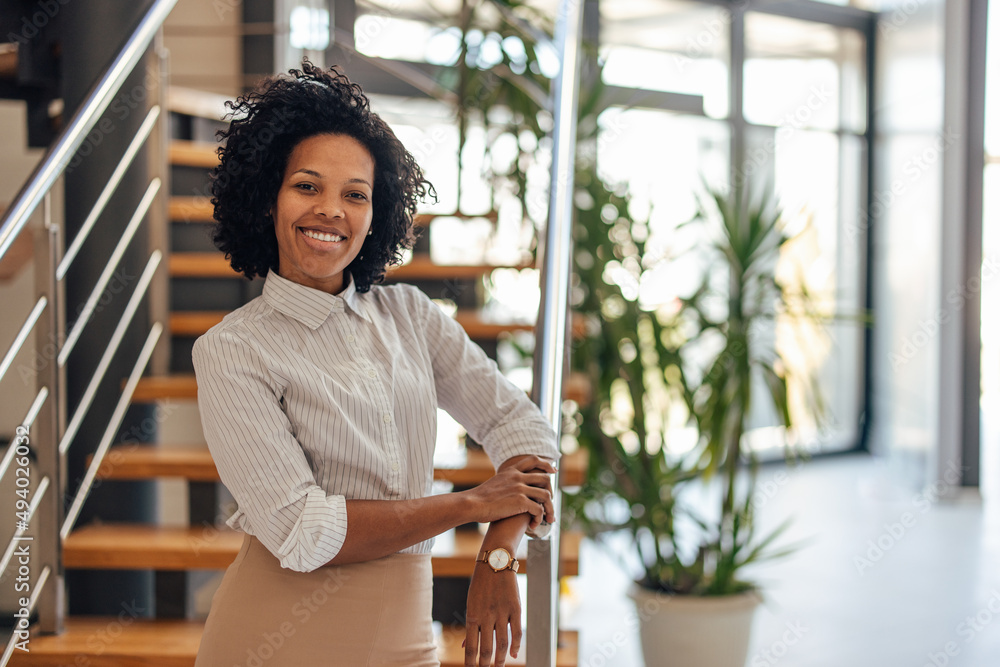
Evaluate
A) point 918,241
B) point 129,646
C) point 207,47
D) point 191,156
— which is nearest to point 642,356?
point 191,156

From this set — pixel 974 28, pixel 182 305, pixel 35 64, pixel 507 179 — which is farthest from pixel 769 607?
pixel 974 28

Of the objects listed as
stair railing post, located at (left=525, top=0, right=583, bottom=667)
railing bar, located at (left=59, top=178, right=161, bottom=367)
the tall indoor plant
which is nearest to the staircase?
railing bar, located at (left=59, top=178, right=161, bottom=367)

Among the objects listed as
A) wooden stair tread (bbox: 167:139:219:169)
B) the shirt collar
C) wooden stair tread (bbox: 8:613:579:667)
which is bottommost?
wooden stair tread (bbox: 8:613:579:667)

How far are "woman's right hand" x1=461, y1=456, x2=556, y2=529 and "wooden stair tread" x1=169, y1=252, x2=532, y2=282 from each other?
55.1 inches

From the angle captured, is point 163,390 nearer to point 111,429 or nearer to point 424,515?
point 111,429

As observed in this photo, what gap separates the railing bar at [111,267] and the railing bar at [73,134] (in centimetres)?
46

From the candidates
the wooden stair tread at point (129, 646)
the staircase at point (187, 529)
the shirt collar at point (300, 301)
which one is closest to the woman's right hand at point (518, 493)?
the shirt collar at point (300, 301)

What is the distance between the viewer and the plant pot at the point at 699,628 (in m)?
2.77

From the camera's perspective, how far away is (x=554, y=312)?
160 centimetres

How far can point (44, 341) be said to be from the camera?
6.08ft

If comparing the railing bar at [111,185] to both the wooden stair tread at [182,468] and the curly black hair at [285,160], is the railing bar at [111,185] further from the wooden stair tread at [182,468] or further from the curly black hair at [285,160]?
the curly black hair at [285,160]

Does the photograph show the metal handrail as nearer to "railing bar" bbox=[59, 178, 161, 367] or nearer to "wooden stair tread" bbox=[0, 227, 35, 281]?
"railing bar" bbox=[59, 178, 161, 367]

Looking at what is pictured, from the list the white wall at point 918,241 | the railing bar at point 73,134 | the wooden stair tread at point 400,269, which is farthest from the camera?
the white wall at point 918,241

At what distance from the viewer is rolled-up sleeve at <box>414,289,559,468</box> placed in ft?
4.42
